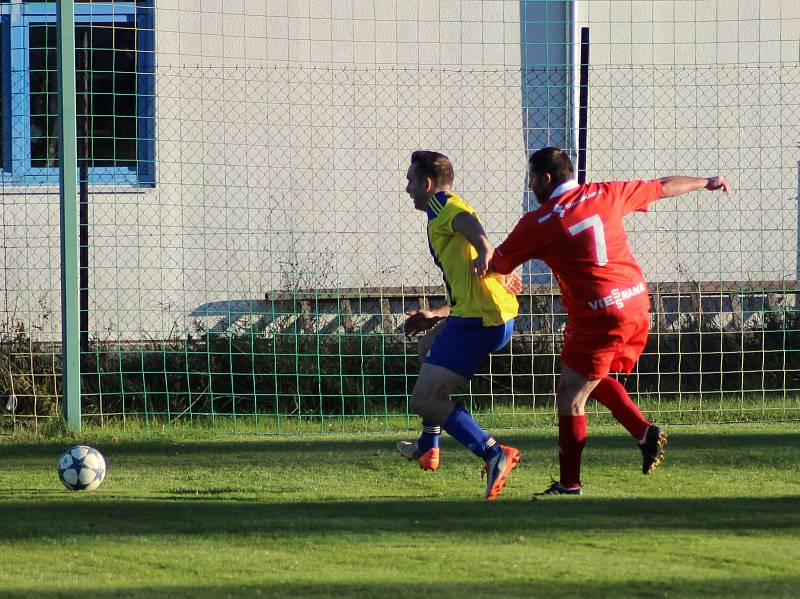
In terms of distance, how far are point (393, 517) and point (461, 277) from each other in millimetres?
1401

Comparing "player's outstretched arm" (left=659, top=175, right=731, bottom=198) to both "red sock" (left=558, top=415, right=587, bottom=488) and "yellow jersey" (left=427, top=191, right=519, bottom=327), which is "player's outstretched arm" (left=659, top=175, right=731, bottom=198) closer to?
"yellow jersey" (left=427, top=191, right=519, bottom=327)

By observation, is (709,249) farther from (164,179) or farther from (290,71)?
(164,179)

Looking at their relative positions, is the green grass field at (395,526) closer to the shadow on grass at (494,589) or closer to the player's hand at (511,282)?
the shadow on grass at (494,589)

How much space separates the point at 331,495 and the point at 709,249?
21.4 feet

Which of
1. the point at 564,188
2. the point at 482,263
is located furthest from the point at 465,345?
the point at 564,188

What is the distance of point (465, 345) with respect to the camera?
650 cm

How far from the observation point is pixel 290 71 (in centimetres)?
1170

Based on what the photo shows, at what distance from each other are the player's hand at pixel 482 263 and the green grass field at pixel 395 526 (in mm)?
1106

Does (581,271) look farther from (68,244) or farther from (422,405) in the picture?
(68,244)

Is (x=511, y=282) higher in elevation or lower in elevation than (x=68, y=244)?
lower

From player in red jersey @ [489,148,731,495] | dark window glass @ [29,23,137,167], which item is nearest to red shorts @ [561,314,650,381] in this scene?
player in red jersey @ [489,148,731,495]

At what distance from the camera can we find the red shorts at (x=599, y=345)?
20.2 ft

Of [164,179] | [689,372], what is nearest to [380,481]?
[689,372]

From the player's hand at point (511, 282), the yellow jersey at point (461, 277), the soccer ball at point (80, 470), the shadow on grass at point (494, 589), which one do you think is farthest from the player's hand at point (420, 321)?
the shadow on grass at point (494, 589)
